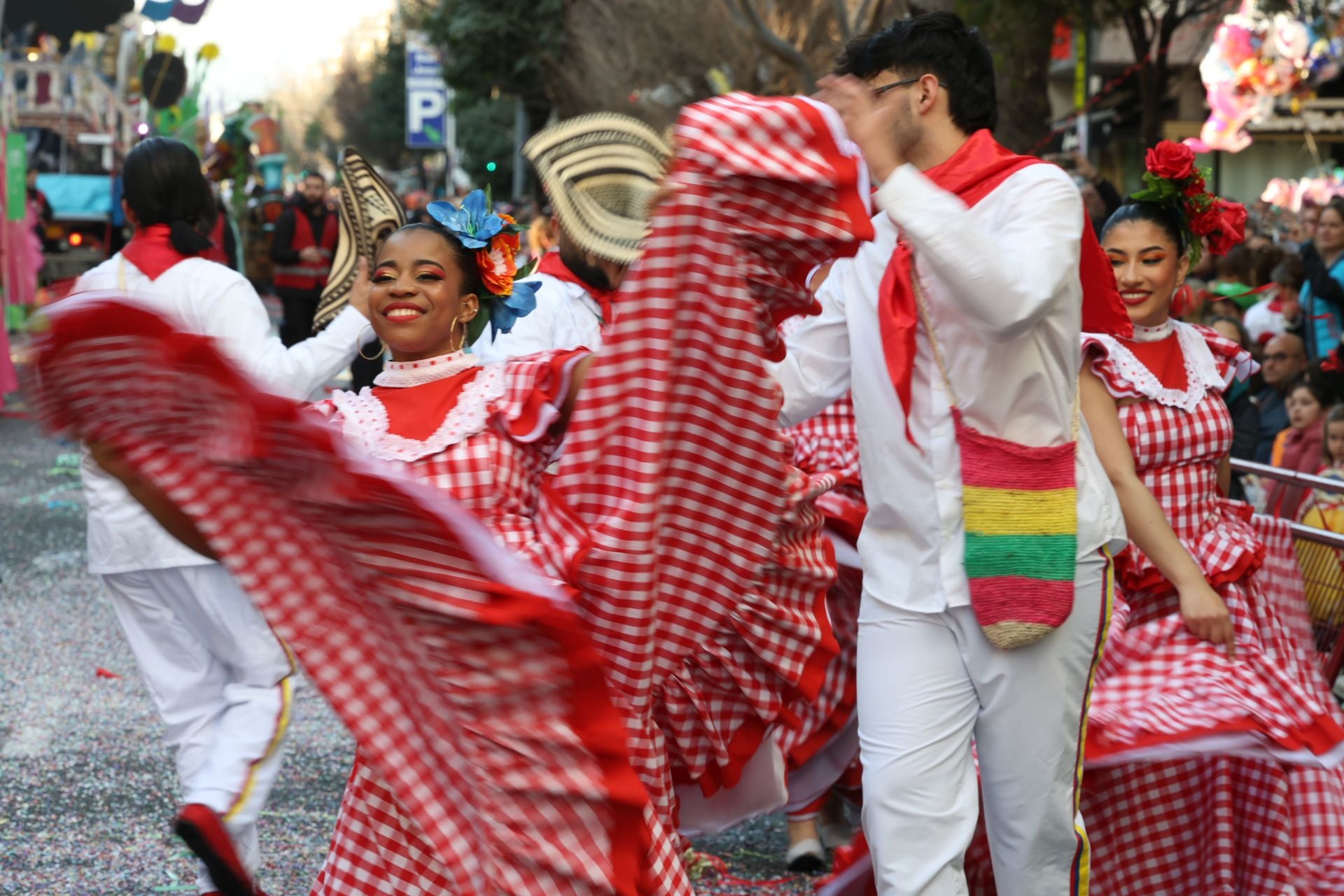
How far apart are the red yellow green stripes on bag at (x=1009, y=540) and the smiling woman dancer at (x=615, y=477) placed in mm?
363

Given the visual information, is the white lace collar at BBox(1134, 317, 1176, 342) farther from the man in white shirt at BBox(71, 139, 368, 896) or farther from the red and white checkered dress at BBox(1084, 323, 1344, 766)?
the man in white shirt at BBox(71, 139, 368, 896)

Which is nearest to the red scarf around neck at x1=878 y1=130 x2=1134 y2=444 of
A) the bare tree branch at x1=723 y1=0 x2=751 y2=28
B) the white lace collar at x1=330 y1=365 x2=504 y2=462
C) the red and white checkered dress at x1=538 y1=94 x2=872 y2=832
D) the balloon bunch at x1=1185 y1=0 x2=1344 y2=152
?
the red and white checkered dress at x1=538 y1=94 x2=872 y2=832

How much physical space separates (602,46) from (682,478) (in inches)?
1112

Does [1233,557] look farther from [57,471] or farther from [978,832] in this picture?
[57,471]

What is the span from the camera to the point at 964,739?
10.3 feet

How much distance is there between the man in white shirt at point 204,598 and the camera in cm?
409

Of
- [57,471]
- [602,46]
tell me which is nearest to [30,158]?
[602,46]

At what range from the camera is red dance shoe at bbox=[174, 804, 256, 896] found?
345 cm

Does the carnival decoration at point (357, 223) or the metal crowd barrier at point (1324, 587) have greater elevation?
the carnival decoration at point (357, 223)

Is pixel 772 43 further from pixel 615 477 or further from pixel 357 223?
pixel 615 477

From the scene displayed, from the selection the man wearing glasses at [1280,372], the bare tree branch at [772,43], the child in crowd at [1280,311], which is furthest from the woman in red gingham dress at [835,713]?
the bare tree branch at [772,43]

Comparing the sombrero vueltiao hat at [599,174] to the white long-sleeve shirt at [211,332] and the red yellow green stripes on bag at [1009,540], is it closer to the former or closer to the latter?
the white long-sleeve shirt at [211,332]

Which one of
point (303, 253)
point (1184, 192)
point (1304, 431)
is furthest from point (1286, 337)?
point (303, 253)

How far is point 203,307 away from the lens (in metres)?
4.30
